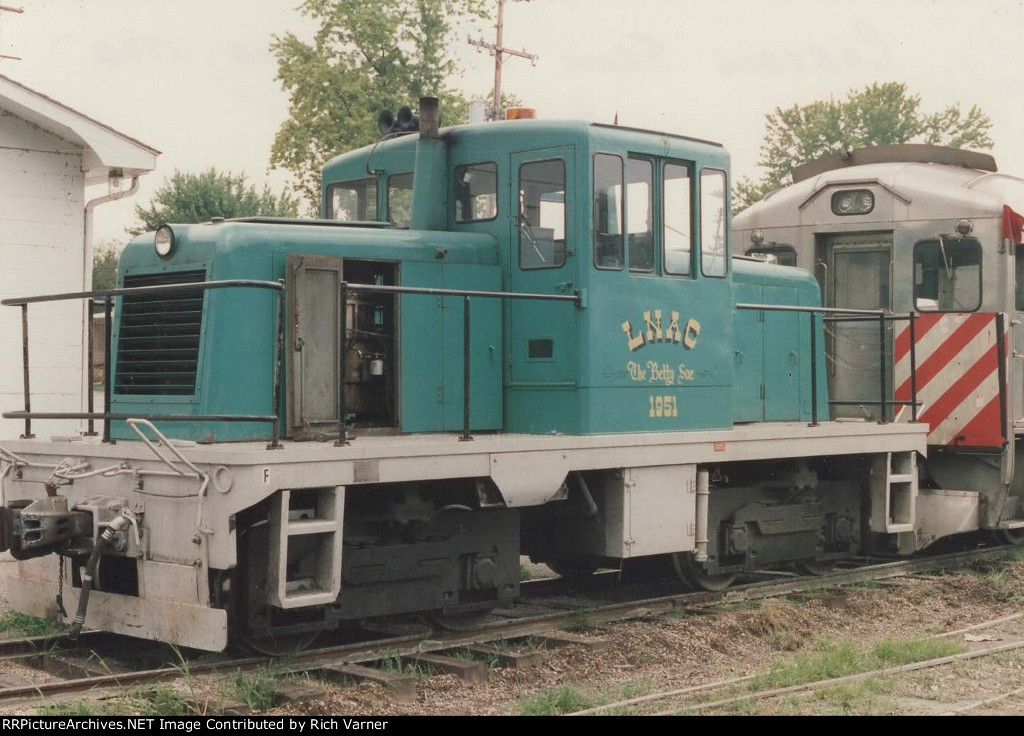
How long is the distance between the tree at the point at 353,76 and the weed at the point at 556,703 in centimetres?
2695

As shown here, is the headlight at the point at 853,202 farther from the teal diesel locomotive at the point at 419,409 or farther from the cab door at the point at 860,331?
the teal diesel locomotive at the point at 419,409

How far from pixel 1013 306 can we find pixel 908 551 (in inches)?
91.9

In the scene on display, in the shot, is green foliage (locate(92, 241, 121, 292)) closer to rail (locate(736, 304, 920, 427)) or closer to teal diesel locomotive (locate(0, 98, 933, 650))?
rail (locate(736, 304, 920, 427))

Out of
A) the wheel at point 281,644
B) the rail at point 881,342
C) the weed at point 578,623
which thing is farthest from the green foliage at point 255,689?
the rail at point 881,342

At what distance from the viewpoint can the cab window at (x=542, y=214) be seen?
26.3 feet

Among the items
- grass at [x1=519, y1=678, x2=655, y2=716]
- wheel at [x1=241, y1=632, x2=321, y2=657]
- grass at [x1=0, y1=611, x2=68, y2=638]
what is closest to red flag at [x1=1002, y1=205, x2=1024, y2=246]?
grass at [x1=519, y1=678, x2=655, y2=716]

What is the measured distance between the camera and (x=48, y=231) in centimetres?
1321

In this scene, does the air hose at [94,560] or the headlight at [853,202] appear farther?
the headlight at [853,202]

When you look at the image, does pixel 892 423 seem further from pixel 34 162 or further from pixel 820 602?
pixel 34 162

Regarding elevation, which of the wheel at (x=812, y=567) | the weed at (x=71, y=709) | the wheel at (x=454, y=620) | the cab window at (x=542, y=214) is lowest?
the wheel at (x=812, y=567)

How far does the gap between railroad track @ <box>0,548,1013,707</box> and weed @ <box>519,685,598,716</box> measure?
2.06 feet

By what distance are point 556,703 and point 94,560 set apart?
2.59 m

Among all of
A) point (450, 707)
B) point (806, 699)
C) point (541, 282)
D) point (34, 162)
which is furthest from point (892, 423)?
point (34, 162)

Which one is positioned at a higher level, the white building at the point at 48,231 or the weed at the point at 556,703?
the white building at the point at 48,231
